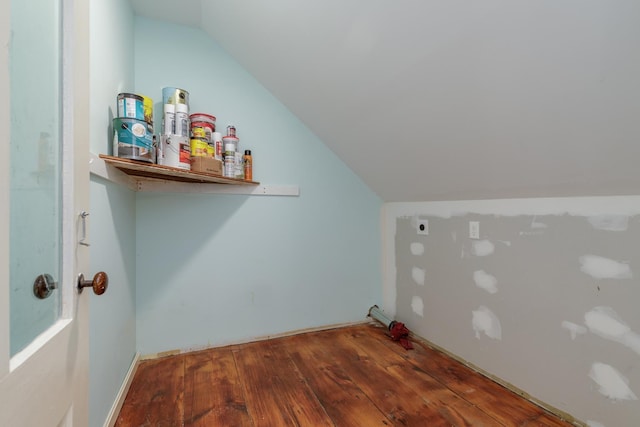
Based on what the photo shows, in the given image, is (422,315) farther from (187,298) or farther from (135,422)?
(135,422)

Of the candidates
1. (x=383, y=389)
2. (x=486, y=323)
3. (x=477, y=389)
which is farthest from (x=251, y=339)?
(x=486, y=323)

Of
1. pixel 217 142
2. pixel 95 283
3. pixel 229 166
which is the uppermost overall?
pixel 217 142

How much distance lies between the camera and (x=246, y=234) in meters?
2.13

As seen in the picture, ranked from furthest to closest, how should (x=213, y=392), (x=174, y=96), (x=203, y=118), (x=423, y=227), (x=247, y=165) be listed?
(x=423, y=227) → (x=247, y=165) → (x=203, y=118) → (x=174, y=96) → (x=213, y=392)

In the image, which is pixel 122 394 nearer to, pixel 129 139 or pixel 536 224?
pixel 129 139

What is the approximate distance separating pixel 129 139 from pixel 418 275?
79.6 inches

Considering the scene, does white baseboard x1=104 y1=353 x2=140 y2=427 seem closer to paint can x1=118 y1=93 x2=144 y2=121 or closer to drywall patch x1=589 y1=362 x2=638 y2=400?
paint can x1=118 y1=93 x2=144 y2=121

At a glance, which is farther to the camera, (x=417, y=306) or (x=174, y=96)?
(x=417, y=306)

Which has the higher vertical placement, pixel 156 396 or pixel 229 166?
pixel 229 166

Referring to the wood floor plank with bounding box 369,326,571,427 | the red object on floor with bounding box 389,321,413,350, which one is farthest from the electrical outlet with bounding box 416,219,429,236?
the wood floor plank with bounding box 369,326,571,427

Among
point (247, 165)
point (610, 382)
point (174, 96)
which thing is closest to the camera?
point (610, 382)

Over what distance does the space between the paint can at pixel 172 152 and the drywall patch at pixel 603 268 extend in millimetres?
2014

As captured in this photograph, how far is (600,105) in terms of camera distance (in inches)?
38.3

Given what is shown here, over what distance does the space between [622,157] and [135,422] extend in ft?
7.54
